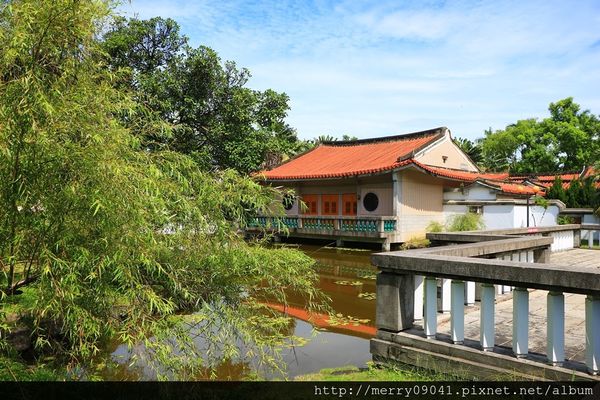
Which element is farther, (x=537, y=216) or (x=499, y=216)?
(x=499, y=216)

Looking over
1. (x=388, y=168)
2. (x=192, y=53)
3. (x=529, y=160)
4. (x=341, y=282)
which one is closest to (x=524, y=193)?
(x=388, y=168)

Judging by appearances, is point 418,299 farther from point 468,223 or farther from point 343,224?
point 343,224

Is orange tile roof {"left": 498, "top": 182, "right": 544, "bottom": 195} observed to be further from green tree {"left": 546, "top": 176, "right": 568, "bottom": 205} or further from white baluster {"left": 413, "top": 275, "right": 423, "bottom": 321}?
white baluster {"left": 413, "top": 275, "right": 423, "bottom": 321}

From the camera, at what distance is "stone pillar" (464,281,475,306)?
170 inches

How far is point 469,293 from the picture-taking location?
434 centimetres

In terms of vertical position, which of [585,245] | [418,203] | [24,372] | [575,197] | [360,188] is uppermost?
[360,188]

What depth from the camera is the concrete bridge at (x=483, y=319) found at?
2.78m

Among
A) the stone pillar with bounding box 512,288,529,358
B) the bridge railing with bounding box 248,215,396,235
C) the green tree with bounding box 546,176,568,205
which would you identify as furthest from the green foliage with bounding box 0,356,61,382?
the green tree with bounding box 546,176,568,205

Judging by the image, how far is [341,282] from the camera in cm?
1085

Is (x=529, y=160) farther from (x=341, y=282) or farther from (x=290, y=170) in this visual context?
(x=341, y=282)

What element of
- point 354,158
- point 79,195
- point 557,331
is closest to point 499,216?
point 354,158

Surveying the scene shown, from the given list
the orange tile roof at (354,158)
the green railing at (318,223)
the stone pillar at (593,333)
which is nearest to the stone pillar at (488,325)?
the stone pillar at (593,333)

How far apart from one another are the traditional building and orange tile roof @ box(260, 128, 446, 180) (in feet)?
0.16

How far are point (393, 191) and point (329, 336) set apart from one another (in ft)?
36.5
